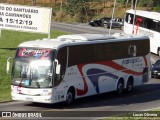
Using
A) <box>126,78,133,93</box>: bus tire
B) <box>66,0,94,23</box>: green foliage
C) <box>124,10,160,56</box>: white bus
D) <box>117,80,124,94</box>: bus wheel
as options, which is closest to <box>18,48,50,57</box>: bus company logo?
<box>117,80,124,94</box>: bus wheel

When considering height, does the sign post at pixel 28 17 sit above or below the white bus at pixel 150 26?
above

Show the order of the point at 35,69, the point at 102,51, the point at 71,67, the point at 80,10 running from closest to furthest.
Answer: the point at 35,69 < the point at 71,67 < the point at 102,51 < the point at 80,10

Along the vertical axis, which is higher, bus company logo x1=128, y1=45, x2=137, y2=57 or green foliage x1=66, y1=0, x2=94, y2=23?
bus company logo x1=128, y1=45, x2=137, y2=57

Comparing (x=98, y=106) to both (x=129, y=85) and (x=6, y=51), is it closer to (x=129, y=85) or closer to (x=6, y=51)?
(x=129, y=85)

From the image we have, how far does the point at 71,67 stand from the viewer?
82.8 ft

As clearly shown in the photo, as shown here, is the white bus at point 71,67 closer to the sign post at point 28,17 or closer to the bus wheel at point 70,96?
the bus wheel at point 70,96

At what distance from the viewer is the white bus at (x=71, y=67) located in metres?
24.1

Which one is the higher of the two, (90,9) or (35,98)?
(35,98)

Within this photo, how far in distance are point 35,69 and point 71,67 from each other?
186 centimetres

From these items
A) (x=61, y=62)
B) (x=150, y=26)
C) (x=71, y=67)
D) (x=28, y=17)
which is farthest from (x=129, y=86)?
(x=150, y=26)

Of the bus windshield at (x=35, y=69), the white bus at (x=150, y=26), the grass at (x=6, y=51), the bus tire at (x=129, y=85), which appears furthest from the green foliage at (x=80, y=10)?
the bus windshield at (x=35, y=69)

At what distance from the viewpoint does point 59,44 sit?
24.7m

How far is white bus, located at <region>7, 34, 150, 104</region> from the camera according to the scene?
24.1 m

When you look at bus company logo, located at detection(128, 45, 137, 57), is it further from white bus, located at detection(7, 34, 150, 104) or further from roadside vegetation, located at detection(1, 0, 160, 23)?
roadside vegetation, located at detection(1, 0, 160, 23)
